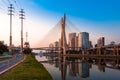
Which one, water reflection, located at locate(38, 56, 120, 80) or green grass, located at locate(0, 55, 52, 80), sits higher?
green grass, located at locate(0, 55, 52, 80)

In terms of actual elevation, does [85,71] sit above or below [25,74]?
below

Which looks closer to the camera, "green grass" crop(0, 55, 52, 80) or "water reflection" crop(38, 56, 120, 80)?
"green grass" crop(0, 55, 52, 80)

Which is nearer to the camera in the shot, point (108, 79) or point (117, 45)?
point (108, 79)

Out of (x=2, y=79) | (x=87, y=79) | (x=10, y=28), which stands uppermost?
(x=10, y=28)

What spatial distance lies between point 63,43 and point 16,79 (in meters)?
102

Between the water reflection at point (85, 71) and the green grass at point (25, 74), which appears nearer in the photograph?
the green grass at point (25, 74)

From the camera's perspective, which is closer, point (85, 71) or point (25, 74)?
point (25, 74)

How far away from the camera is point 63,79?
3394 cm

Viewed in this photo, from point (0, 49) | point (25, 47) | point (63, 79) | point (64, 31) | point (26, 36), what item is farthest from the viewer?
point (26, 36)

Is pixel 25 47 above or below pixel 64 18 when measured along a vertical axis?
below

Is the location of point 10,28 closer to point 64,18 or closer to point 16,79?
point 64,18

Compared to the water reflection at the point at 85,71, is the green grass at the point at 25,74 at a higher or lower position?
higher

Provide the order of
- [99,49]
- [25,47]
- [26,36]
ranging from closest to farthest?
[25,47], [26,36], [99,49]

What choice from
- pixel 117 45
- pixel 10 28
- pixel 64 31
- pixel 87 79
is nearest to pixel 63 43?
pixel 64 31
